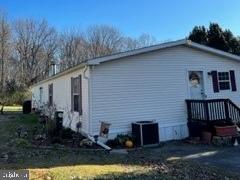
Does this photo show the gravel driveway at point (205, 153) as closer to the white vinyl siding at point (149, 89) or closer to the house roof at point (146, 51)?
the white vinyl siding at point (149, 89)

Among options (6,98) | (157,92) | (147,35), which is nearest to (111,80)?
(157,92)

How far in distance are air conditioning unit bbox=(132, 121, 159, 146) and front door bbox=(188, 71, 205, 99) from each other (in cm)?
303

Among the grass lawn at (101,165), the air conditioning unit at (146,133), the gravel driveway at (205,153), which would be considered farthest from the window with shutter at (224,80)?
the grass lawn at (101,165)

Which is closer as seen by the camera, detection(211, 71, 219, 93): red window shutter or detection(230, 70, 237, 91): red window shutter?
detection(211, 71, 219, 93): red window shutter

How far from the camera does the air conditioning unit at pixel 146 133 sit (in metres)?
10.7

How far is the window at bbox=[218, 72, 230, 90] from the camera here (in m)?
14.0

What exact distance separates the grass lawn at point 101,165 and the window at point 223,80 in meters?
5.90

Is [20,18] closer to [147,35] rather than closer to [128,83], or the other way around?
[147,35]

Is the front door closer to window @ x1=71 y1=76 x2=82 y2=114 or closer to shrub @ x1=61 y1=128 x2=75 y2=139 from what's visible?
window @ x1=71 y1=76 x2=82 y2=114

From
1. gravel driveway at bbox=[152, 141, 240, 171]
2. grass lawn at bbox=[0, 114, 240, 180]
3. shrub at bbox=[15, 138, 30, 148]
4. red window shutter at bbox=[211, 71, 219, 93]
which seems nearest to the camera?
grass lawn at bbox=[0, 114, 240, 180]

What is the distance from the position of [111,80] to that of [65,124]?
4.40 m

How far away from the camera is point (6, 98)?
34.0 m

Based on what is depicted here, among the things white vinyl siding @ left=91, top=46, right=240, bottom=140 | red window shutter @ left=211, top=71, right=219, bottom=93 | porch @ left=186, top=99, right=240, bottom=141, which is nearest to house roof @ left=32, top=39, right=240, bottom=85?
white vinyl siding @ left=91, top=46, right=240, bottom=140

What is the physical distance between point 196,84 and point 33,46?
122 ft
